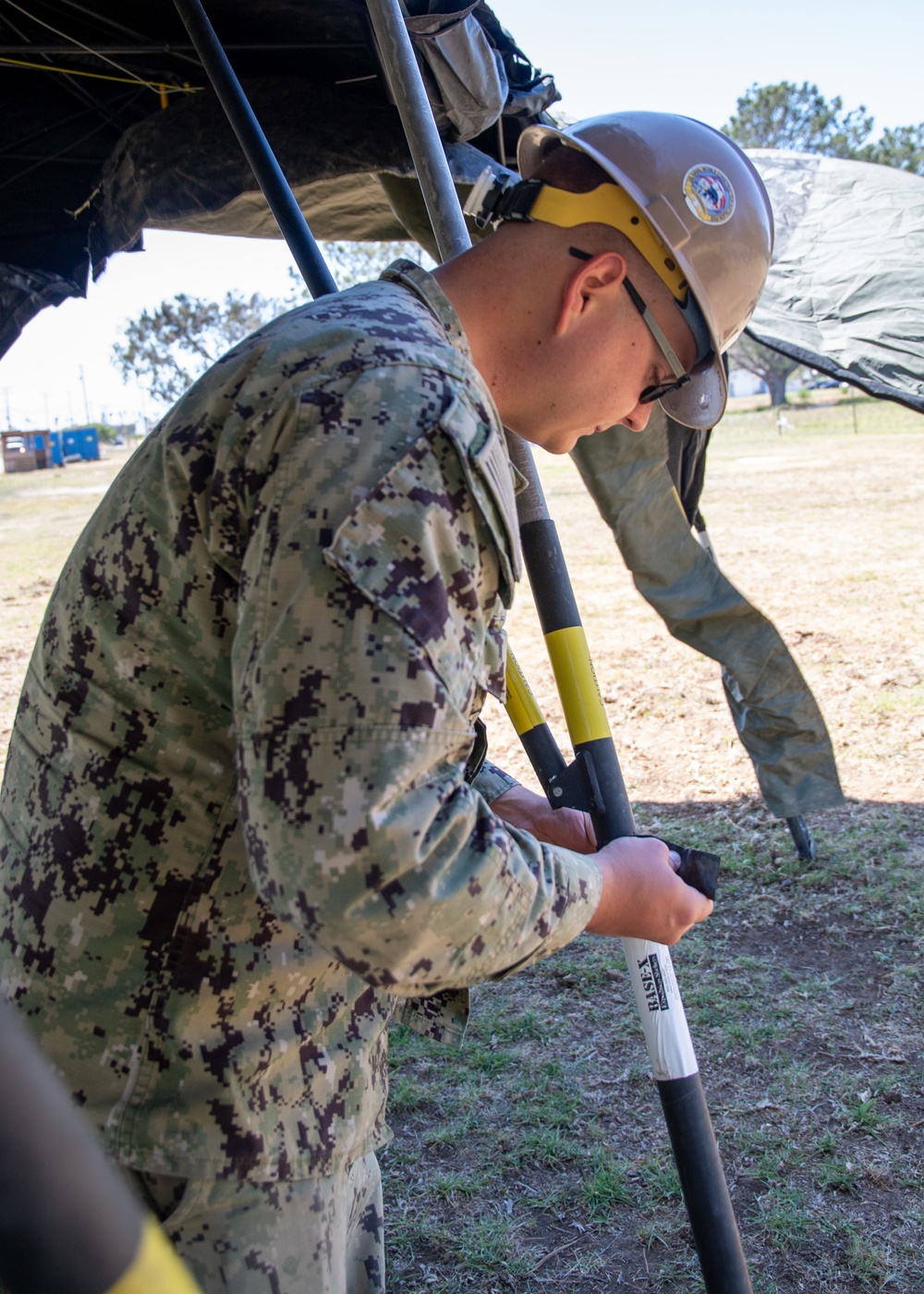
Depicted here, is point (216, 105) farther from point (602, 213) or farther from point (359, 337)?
point (359, 337)

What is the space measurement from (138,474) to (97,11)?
271 centimetres

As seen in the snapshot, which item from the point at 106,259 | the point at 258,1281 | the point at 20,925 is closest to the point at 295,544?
the point at 20,925

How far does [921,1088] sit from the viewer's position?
3.22m

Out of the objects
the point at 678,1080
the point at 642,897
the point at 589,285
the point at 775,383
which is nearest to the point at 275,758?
the point at 642,897

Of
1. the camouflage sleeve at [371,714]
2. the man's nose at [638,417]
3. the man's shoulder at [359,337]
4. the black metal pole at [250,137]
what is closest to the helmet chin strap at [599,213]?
the man's nose at [638,417]

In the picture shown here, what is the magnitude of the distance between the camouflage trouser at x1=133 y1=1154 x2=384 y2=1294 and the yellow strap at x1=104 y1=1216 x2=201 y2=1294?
718mm

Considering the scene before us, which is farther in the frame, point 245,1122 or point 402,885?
point 245,1122

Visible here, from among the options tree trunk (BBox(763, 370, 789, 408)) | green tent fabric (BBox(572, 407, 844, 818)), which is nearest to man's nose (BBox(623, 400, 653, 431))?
green tent fabric (BBox(572, 407, 844, 818))

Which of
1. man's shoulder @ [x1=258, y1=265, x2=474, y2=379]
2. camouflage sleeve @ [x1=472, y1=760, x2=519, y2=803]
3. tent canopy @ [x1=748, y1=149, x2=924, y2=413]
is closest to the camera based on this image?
man's shoulder @ [x1=258, y1=265, x2=474, y2=379]

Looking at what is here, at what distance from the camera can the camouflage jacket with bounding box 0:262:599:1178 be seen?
915 mm

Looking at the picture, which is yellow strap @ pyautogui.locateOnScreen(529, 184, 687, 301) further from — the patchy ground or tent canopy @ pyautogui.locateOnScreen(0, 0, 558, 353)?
the patchy ground

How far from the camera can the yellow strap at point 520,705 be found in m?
2.04

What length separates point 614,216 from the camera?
1363 mm

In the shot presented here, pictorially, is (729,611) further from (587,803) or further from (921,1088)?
(587,803)
